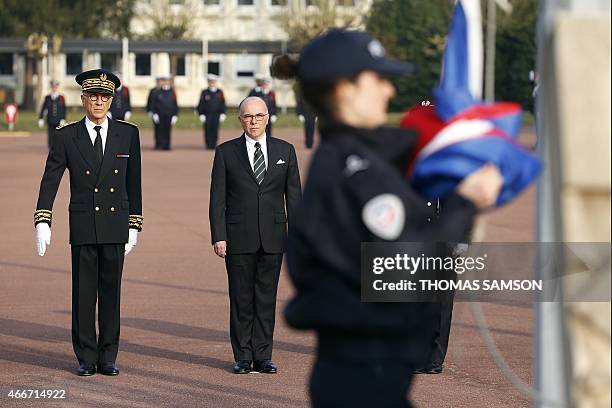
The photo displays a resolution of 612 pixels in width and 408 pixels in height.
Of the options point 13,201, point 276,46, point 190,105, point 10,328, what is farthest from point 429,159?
point 190,105

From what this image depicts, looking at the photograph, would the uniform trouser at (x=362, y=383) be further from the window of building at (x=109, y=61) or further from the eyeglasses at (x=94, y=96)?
the window of building at (x=109, y=61)

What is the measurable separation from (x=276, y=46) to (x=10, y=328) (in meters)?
59.6

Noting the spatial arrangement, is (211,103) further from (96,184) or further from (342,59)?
(342,59)

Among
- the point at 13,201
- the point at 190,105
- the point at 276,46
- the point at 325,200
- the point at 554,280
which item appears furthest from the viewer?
A: the point at 190,105

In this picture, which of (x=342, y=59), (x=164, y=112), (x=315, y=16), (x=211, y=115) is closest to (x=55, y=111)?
(x=164, y=112)

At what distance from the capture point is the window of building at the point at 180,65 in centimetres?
7806

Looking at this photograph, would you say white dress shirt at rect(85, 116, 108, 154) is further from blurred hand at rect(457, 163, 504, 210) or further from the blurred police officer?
blurred hand at rect(457, 163, 504, 210)

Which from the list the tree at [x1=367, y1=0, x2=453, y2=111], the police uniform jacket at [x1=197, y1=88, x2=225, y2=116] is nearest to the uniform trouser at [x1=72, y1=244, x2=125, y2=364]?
the police uniform jacket at [x1=197, y1=88, x2=225, y2=116]

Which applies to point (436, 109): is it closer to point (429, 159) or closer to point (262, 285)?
point (429, 159)

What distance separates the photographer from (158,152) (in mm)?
34594

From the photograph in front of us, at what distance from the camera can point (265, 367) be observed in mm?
9148

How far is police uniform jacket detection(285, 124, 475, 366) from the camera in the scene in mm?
3844

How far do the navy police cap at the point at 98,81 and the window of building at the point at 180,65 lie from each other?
68.7m

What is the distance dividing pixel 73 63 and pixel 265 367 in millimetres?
70360
